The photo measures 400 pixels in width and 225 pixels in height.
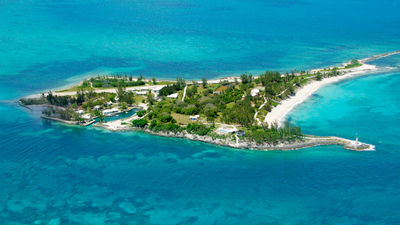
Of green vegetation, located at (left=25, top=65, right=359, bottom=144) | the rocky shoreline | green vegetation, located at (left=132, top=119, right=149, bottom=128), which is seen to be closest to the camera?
the rocky shoreline

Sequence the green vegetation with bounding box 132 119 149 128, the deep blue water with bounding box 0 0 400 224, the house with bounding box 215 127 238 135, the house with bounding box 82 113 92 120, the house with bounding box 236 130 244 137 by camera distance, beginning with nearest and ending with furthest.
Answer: the deep blue water with bounding box 0 0 400 224
the house with bounding box 236 130 244 137
the house with bounding box 215 127 238 135
the green vegetation with bounding box 132 119 149 128
the house with bounding box 82 113 92 120

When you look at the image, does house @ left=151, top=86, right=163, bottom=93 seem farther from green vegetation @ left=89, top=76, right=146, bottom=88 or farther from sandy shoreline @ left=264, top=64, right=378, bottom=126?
sandy shoreline @ left=264, top=64, right=378, bottom=126

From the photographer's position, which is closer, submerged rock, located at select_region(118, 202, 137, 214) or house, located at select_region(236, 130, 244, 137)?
submerged rock, located at select_region(118, 202, 137, 214)

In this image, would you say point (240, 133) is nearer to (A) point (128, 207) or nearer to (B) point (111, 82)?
(A) point (128, 207)

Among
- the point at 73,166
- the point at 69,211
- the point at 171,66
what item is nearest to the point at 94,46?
the point at 171,66

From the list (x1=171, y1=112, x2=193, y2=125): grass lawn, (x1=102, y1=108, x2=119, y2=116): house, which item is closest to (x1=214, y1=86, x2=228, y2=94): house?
(x1=171, y1=112, x2=193, y2=125): grass lawn

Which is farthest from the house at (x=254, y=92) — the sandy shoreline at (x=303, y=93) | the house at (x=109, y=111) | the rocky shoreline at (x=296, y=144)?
the house at (x=109, y=111)

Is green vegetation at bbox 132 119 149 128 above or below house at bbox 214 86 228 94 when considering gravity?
below

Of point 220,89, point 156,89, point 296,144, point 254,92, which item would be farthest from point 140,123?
point 254,92
